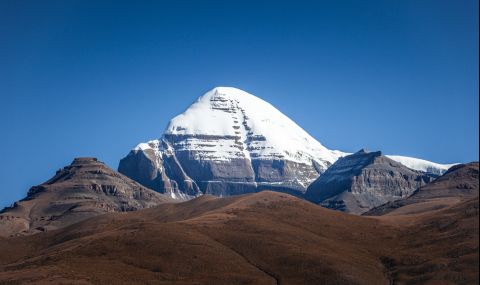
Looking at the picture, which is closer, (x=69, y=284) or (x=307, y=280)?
(x=69, y=284)

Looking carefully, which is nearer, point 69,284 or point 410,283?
point 69,284

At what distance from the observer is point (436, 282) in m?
193

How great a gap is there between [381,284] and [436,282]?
12.8m

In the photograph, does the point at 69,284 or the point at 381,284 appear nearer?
the point at 69,284

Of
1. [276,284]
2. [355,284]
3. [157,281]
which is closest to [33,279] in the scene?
[157,281]

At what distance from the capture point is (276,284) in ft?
646

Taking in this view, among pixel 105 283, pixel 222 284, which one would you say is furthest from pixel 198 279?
pixel 105 283

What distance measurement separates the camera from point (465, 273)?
193 metres

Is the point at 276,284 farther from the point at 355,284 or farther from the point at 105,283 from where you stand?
the point at 105,283

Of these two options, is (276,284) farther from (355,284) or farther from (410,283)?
(410,283)

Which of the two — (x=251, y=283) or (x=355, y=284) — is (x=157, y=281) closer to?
(x=251, y=283)

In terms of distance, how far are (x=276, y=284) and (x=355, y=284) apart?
57.4ft

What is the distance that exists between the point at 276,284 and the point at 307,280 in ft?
24.8

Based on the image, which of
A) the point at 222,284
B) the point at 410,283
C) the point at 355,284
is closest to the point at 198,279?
the point at 222,284
